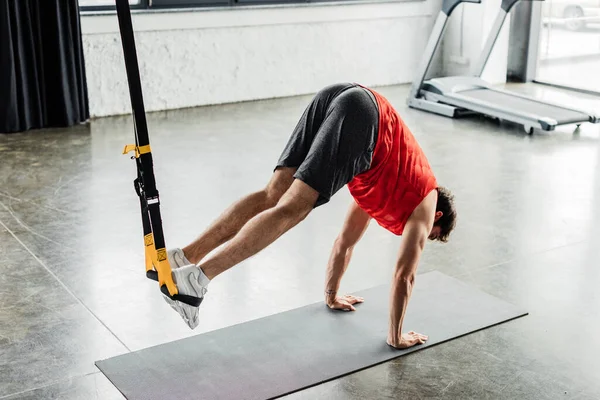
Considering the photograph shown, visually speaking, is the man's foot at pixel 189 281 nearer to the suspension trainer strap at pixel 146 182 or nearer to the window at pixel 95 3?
the suspension trainer strap at pixel 146 182

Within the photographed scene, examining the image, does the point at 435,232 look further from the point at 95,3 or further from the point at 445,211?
the point at 95,3

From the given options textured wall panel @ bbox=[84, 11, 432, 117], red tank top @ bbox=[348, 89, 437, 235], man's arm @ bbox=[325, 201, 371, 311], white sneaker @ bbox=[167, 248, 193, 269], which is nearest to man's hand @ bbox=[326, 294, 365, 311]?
man's arm @ bbox=[325, 201, 371, 311]

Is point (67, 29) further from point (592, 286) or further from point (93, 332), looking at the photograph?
point (592, 286)

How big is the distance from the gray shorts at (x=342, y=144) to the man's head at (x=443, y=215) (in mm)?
430

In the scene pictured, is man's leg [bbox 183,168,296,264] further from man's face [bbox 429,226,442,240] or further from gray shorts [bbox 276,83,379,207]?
man's face [bbox 429,226,442,240]

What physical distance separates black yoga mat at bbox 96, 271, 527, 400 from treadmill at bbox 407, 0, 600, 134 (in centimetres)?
367

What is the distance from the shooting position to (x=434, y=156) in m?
6.58

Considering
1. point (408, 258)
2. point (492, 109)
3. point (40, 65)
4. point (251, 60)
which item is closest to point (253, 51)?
point (251, 60)

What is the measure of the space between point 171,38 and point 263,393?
5.47 metres

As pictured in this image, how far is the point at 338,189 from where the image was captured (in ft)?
10.6

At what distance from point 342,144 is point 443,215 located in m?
0.63

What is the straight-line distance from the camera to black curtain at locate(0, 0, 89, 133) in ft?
22.7

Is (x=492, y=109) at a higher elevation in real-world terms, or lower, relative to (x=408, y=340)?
higher

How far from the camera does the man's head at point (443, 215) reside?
3.49 m
